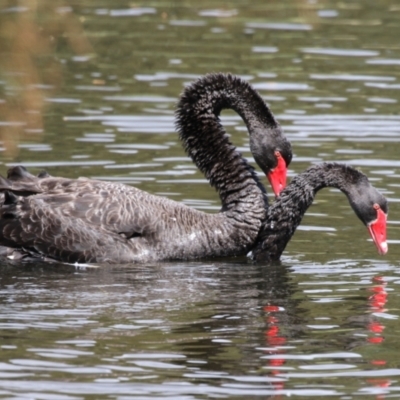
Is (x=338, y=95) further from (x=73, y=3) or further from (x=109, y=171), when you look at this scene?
(x=73, y=3)

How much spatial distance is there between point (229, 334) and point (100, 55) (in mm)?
12009

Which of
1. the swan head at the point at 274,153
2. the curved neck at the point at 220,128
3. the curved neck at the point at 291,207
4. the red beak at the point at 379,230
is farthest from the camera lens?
the curved neck at the point at 220,128

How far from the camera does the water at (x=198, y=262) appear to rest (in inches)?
281

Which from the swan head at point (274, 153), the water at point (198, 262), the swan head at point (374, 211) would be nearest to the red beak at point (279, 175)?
the swan head at point (274, 153)

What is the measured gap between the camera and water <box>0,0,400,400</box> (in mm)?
7141

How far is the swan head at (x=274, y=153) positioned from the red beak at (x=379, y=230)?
1139mm

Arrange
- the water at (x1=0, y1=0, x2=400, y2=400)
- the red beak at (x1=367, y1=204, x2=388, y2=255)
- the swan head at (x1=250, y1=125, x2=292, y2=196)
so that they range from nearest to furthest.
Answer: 1. the water at (x1=0, y1=0, x2=400, y2=400)
2. the red beak at (x1=367, y1=204, x2=388, y2=255)
3. the swan head at (x1=250, y1=125, x2=292, y2=196)

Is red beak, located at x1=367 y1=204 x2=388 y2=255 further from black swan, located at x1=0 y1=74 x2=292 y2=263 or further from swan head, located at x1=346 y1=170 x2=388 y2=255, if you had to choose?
black swan, located at x1=0 y1=74 x2=292 y2=263

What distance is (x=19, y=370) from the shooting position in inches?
291

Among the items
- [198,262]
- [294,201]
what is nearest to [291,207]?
[294,201]

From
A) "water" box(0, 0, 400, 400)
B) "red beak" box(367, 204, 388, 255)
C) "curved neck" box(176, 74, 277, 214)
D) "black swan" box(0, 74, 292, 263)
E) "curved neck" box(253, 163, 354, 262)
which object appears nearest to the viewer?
"water" box(0, 0, 400, 400)

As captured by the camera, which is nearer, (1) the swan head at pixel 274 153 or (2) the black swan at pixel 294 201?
(2) the black swan at pixel 294 201

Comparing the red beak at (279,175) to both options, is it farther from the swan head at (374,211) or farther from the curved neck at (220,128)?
the swan head at (374,211)

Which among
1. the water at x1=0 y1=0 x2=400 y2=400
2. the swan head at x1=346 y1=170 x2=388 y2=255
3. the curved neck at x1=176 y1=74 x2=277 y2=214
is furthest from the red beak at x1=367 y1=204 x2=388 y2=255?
the curved neck at x1=176 y1=74 x2=277 y2=214
